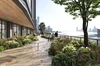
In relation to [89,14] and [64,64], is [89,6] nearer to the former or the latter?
[89,14]

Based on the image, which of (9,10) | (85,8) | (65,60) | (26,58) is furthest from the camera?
(9,10)

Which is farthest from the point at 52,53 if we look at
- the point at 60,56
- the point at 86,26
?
the point at 86,26

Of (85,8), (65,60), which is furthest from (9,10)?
(65,60)

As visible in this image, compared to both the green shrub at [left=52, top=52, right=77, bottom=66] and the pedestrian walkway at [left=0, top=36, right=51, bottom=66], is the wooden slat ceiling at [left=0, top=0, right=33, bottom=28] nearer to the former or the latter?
the pedestrian walkway at [left=0, top=36, right=51, bottom=66]

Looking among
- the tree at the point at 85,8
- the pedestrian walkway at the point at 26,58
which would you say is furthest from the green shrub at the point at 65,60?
the tree at the point at 85,8

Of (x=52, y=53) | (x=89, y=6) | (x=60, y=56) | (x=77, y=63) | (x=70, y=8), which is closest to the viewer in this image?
(x=77, y=63)

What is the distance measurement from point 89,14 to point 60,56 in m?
9.09

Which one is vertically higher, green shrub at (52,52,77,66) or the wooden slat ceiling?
the wooden slat ceiling

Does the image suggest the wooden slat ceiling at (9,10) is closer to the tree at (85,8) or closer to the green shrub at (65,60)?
the tree at (85,8)

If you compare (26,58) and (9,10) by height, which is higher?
(9,10)

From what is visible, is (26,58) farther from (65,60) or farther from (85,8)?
(85,8)

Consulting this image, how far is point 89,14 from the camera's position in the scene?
679 inches

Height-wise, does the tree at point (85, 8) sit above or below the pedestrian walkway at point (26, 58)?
above

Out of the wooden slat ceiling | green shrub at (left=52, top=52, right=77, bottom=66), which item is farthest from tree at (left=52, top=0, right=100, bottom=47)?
green shrub at (left=52, top=52, right=77, bottom=66)
